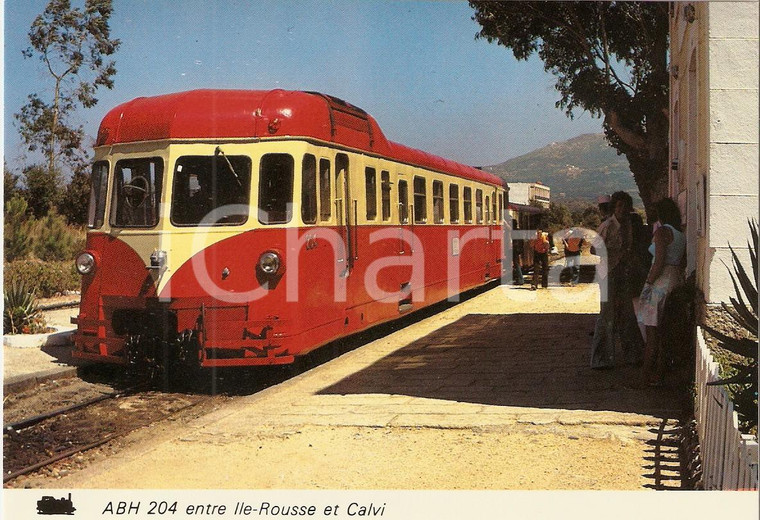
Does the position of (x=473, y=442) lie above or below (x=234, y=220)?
below

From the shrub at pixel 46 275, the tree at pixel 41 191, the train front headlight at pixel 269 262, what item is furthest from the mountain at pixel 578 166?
the shrub at pixel 46 275

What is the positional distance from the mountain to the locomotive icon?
776cm

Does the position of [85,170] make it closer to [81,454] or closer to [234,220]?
[234,220]

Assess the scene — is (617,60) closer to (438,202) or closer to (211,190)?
(438,202)

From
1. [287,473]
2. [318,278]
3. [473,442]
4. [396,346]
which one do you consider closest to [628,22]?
[396,346]

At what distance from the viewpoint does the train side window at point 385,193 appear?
11453mm

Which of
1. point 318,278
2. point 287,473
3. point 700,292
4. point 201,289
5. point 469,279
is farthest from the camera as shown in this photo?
point 469,279

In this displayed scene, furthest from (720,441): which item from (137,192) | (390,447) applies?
(137,192)

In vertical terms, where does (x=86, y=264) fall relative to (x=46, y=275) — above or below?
above

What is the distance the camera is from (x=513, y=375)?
9039 millimetres

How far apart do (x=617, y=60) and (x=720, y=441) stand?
428 inches

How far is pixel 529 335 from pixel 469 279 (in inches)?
178

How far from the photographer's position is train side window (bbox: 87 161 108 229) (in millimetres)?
9148

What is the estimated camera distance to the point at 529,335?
12219 mm
